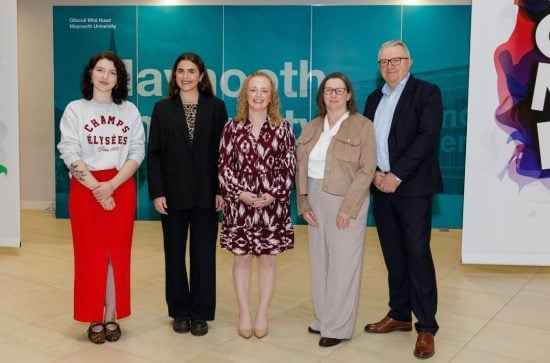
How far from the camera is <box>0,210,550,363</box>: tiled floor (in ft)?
10.9

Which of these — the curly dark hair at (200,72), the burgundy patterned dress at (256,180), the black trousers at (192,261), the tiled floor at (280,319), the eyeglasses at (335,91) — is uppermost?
the curly dark hair at (200,72)

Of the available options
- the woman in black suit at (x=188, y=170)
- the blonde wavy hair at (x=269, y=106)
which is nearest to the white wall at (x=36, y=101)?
the woman in black suit at (x=188, y=170)

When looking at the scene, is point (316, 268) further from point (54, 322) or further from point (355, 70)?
point (355, 70)

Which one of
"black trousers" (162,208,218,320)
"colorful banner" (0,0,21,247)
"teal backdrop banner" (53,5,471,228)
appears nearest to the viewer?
"black trousers" (162,208,218,320)

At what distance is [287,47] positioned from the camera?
710cm

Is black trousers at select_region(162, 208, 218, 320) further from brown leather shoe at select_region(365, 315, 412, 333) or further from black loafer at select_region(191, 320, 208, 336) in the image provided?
brown leather shoe at select_region(365, 315, 412, 333)

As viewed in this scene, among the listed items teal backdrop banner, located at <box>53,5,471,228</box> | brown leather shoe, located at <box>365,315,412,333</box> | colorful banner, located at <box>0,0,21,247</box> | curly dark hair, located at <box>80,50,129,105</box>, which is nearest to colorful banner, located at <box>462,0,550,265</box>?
brown leather shoe, located at <box>365,315,412,333</box>

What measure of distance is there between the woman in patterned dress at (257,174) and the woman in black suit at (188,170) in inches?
5.1

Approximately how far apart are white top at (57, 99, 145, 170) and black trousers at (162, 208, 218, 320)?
1.47ft

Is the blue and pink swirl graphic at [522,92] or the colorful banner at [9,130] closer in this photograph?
the blue and pink swirl graphic at [522,92]

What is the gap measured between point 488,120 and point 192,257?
2.71 meters

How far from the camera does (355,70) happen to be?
7094mm

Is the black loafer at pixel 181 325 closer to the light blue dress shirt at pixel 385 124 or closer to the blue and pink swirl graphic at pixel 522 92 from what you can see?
the light blue dress shirt at pixel 385 124

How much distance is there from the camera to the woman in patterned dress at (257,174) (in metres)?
3.33
